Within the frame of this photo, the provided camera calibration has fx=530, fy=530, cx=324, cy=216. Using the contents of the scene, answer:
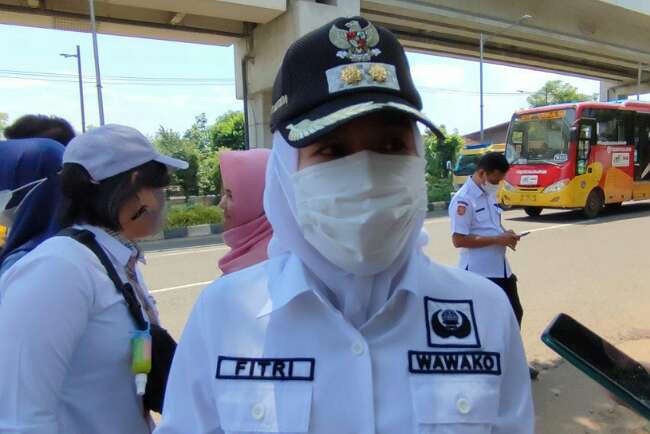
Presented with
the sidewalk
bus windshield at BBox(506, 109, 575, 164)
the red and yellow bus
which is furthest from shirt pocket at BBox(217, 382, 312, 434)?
bus windshield at BBox(506, 109, 575, 164)

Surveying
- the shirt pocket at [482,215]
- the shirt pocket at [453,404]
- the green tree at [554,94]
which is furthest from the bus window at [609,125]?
the green tree at [554,94]

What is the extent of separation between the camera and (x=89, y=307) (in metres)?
1.39

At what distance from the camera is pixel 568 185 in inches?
505

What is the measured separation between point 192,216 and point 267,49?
4.82 m

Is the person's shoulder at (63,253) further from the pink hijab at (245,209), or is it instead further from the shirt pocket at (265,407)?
the pink hijab at (245,209)

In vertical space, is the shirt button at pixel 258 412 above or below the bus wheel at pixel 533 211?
above

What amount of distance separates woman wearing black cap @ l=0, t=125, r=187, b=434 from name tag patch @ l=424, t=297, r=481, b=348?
82cm

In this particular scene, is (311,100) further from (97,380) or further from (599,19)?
(599,19)

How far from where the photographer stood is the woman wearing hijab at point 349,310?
1.01 m

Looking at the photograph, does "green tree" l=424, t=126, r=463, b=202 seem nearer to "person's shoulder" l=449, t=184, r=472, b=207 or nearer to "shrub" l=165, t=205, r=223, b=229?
"shrub" l=165, t=205, r=223, b=229

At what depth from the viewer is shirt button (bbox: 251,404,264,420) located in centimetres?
101

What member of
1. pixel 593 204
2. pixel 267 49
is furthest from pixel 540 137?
pixel 267 49

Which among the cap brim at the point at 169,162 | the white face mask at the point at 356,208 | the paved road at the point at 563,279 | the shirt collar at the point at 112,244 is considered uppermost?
the cap brim at the point at 169,162

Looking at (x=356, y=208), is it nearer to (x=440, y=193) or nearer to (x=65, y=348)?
(x=65, y=348)
